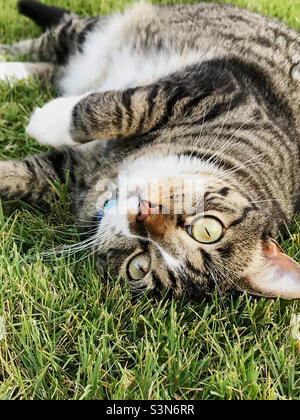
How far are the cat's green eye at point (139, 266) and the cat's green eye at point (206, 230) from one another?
0.21 meters

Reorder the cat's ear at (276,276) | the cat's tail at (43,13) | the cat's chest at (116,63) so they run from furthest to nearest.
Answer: the cat's tail at (43,13), the cat's chest at (116,63), the cat's ear at (276,276)

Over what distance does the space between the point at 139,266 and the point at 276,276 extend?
0.51 m

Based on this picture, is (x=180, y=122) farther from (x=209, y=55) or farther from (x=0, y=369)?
(x=0, y=369)

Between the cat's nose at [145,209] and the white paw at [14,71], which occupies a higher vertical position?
the white paw at [14,71]

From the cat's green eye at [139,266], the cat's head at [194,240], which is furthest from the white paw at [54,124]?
the cat's green eye at [139,266]

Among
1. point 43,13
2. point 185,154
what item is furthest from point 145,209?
point 43,13

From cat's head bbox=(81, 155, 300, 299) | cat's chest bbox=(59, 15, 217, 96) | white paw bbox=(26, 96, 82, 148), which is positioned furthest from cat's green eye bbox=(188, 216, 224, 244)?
cat's chest bbox=(59, 15, 217, 96)

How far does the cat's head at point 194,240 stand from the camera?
1.58 metres

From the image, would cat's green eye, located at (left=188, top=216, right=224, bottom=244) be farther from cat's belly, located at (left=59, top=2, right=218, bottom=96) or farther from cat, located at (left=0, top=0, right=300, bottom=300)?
cat's belly, located at (left=59, top=2, right=218, bottom=96)

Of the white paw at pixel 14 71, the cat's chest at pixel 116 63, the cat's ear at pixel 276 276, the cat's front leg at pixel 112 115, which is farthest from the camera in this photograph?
the white paw at pixel 14 71

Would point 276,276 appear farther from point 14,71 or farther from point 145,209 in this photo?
point 14,71

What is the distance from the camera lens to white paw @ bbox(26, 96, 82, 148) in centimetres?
201

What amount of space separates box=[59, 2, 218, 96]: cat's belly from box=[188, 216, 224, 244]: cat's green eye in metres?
0.95

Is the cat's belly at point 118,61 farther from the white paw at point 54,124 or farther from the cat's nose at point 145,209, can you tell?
the cat's nose at point 145,209
